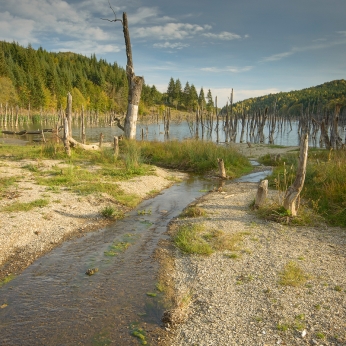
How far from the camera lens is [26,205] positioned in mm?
8523

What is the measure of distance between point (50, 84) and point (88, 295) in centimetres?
7553

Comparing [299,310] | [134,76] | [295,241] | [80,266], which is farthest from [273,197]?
[134,76]

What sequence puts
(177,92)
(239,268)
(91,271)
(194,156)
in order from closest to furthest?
1. (91,271)
2. (239,268)
3. (194,156)
4. (177,92)

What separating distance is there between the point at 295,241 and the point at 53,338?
18.0 ft

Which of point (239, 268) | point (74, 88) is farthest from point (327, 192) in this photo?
point (74, 88)

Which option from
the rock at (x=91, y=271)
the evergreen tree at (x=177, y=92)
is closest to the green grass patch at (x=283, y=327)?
the rock at (x=91, y=271)

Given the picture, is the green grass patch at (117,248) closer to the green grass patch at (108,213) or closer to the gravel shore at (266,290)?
the gravel shore at (266,290)

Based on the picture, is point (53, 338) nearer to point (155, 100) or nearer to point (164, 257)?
point (164, 257)

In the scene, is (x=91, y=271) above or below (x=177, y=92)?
below

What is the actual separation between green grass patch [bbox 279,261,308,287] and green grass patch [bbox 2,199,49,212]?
→ 671cm

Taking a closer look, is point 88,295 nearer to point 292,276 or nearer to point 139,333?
point 139,333

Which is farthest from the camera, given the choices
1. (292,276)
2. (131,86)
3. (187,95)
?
(187,95)

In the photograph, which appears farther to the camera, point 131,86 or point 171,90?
point 171,90

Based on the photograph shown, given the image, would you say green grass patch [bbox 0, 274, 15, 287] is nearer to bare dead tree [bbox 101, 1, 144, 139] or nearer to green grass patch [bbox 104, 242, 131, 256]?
green grass patch [bbox 104, 242, 131, 256]
